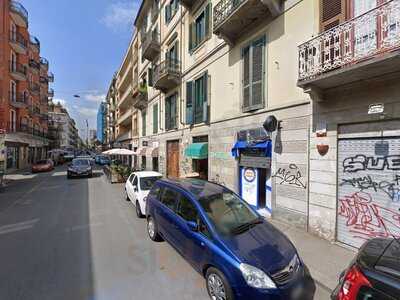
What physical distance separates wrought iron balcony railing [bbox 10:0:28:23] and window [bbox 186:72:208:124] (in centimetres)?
2476

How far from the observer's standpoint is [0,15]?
75.5 ft

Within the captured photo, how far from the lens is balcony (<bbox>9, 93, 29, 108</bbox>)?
26212 millimetres

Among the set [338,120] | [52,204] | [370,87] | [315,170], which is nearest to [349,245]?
[315,170]

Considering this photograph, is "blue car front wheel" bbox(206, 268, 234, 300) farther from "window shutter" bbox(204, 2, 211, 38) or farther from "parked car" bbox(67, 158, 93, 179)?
"parked car" bbox(67, 158, 93, 179)

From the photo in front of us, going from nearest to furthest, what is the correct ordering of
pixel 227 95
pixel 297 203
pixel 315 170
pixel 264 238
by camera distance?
1. pixel 264 238
2. pixel 315 170
3. pixel 297 203
4. pixel 227 95

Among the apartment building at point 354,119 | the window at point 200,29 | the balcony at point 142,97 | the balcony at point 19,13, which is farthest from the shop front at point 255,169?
the balcony at point 19,13

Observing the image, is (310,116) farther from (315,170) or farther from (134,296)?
(134,296)

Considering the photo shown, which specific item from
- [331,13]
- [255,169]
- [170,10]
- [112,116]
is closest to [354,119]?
[331,13]

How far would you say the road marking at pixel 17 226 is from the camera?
273 inches

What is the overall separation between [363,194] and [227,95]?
6293mm

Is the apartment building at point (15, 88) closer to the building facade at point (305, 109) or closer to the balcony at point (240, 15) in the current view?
the building facade at point (305, 109)

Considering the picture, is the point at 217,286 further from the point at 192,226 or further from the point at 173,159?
the point at 173,159

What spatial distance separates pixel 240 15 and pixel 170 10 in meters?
10.3

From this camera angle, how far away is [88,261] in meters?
4.98
